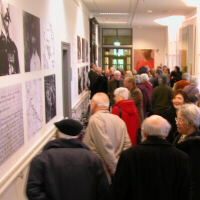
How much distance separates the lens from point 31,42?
15.4 feet

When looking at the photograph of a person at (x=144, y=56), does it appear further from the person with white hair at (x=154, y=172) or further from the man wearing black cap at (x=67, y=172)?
the man wearing black cap at (x=67, y=172)

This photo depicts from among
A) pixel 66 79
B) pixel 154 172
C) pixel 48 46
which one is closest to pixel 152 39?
pixel 66 79

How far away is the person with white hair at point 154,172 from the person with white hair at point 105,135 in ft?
3.00

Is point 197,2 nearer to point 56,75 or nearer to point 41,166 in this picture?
point 56,75

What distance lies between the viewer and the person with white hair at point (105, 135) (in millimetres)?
3730

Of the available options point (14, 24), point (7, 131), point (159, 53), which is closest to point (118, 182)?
point (7, 131)

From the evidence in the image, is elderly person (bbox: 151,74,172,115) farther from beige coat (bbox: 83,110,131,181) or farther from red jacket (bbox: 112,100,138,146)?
beige coat (bbox: 83,110,131,181)

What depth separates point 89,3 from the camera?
12.8 meters

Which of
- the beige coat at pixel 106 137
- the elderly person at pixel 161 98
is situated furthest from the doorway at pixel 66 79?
the beige coat at pixel 106 137

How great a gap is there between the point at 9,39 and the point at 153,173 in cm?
215

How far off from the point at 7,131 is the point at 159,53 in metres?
23.1

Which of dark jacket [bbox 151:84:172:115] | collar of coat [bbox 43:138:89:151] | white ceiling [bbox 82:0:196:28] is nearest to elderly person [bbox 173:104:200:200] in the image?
collar of coat [bbox 43:138:89:151]

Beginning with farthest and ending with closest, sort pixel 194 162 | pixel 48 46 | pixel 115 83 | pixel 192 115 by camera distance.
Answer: pixel 115 83, pixel 48 46, pixel 192 115, pixel 194 162

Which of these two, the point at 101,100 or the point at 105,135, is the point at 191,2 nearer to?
the point at 101,100
